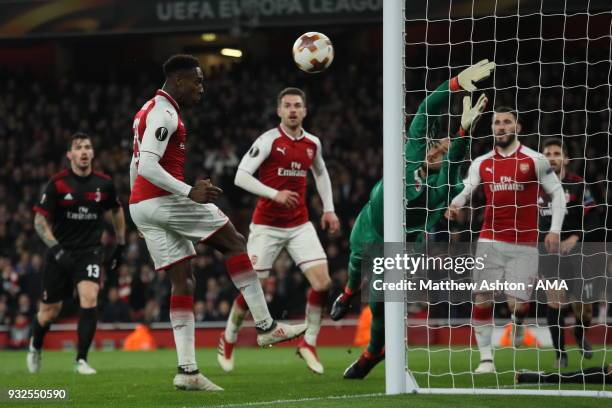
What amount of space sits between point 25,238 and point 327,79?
7.42 m

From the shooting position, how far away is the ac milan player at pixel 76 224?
10.2 m

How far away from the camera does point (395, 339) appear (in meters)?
6.56

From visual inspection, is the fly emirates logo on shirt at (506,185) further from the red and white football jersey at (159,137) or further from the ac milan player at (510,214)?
the red and white football jersey at (159,137)

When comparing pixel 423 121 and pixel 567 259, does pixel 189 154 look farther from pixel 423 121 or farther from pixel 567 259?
pixel 423 121

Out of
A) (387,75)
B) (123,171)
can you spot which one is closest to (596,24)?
(123,171)

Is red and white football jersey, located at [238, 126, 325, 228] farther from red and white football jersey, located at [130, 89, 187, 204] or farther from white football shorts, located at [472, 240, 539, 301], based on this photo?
red and white football jersey, located at [130, 89, 187, 204]

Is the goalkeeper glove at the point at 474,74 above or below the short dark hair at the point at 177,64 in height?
below

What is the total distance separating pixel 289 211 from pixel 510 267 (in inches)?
80.4

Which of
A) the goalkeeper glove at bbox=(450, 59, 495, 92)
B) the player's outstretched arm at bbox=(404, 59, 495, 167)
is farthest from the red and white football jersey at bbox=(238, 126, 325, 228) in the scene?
the goalkeeper glove at bbox=(450, 59, 495, 92)

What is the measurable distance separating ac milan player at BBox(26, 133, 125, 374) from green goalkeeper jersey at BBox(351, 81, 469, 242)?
2905 mm

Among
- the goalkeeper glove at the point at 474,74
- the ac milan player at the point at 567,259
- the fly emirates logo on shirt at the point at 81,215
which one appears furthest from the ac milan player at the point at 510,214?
the fly emirates logo on shirt at the point at 81,215

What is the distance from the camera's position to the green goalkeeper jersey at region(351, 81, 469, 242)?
25.2 ft

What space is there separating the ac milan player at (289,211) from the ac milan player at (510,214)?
134cm

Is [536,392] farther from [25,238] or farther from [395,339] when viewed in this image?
[25,238]
